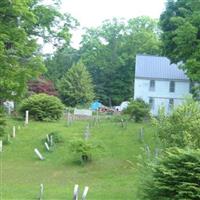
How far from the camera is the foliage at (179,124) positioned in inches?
846

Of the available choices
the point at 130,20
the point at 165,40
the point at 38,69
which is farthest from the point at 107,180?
the point at 130,20

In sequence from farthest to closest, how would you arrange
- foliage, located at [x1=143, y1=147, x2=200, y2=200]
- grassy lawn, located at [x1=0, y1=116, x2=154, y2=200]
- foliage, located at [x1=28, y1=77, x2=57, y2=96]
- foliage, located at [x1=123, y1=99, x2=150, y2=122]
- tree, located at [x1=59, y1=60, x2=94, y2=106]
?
1. tree, located at [x1=59, y1=60, x2=94, y2=106]
2. foliage, located at [x1=28, y1=77, x2=57, y2=96]
3. foliage, located at [x1=123, y1=99, x2=150, y2=122]
4. grassy lawn, located at [x1=0, y1=116, x2=154, y2=200]
5. foliage, located at [x1=143, y1=147, x2=200, y2=200]

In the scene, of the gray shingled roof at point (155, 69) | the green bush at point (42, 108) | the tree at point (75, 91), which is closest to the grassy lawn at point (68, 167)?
the green bush at point (42, 108)

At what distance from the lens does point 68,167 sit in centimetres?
3108

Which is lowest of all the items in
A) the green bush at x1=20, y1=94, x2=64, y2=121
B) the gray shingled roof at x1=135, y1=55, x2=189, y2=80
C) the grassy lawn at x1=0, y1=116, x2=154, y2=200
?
the grassy lawn at x1=0, y1=116, x2=154, y2=200

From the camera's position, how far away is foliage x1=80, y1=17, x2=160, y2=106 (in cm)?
9241

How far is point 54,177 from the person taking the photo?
94.0ft

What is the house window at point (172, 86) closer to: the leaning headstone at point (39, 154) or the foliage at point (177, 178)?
the leaning headstone at point (39, 154)

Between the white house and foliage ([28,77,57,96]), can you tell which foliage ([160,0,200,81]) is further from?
the white house

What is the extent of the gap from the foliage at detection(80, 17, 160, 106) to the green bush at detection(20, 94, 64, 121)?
44.4 meters

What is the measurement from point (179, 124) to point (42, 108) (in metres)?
25.6

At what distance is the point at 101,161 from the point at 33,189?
7.66 meters

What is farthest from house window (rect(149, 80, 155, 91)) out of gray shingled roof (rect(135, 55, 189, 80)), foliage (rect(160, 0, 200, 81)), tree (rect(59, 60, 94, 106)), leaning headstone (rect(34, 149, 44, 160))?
leaning headstone (rect(34, 149, 44, 160))

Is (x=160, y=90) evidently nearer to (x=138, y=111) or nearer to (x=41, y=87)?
(x=41, y=87)
